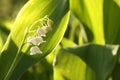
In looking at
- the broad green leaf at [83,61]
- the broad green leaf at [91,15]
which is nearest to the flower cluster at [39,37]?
the broad green leaf at [83,61]

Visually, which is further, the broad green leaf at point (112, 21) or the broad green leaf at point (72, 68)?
the broad green leaf at point (112, 21)

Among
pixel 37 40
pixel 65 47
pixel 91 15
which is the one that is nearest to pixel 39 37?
pixel 37 40

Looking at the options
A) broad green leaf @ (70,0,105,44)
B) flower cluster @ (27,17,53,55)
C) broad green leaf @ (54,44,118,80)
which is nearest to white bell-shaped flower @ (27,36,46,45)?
flower cluster @ (27,17,53,55)

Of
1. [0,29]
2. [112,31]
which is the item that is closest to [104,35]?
[112,31]

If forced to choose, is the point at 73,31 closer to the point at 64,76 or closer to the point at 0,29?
the point at 0,29

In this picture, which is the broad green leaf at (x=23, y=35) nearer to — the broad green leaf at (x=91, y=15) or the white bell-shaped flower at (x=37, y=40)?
the white bell-shaped flower at (x=37, y=40)

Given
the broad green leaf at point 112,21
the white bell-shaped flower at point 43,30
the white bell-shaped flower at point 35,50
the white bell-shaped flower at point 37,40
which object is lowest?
the broad green leaf at point 112,21

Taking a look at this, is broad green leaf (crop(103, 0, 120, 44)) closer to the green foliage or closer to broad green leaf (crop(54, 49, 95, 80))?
the green foliage
